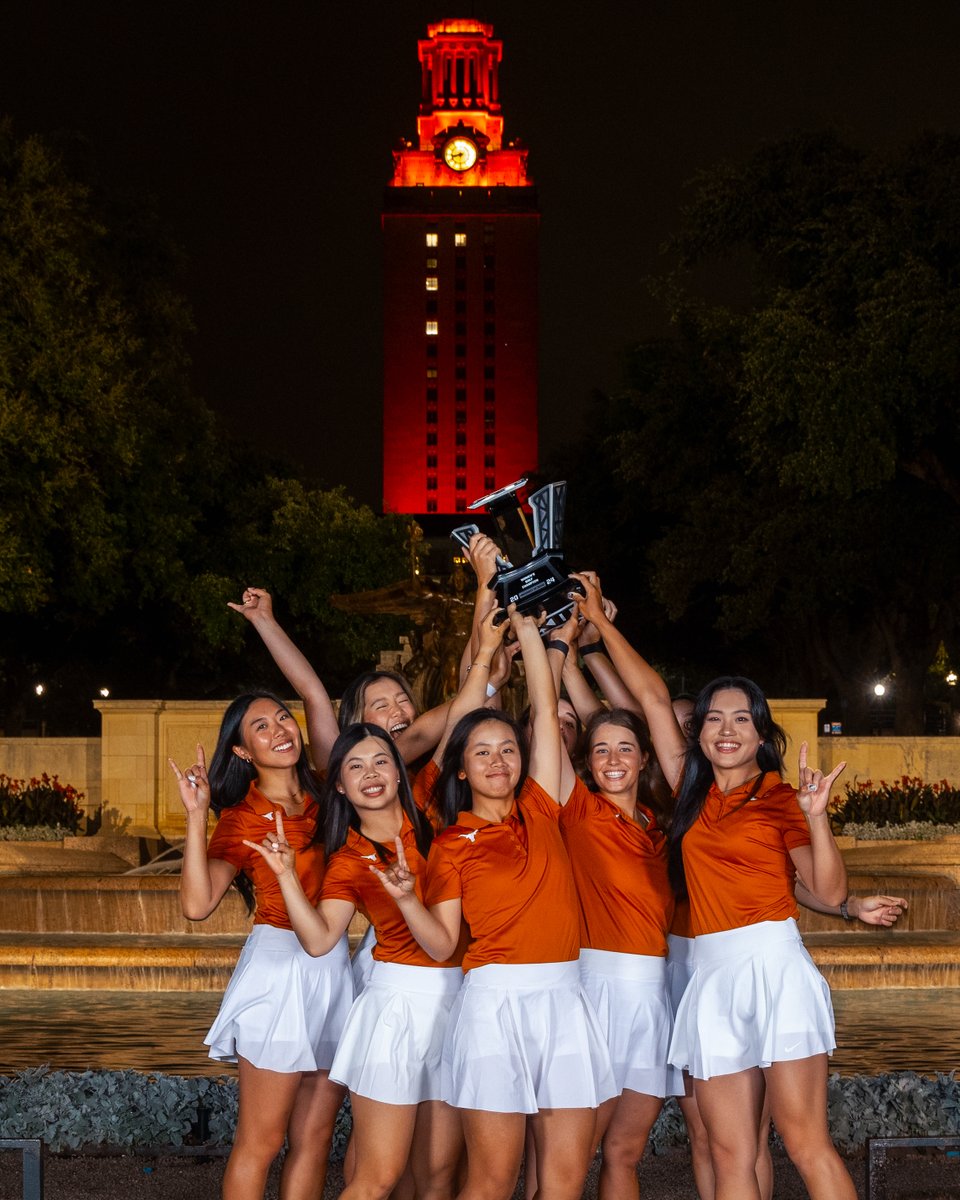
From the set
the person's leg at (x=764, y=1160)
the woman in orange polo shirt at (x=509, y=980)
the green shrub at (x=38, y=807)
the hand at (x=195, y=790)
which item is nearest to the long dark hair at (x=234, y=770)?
the hand at (x=195, y=790)

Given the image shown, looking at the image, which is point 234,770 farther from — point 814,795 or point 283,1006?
point 814,795

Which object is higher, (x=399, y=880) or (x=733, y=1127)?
(x=399, y=880)

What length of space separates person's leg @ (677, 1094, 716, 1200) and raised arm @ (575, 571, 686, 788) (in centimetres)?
102

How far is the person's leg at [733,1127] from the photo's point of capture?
16.3 ft

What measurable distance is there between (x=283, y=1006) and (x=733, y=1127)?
1418 mm

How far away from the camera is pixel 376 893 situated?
5.11 metres

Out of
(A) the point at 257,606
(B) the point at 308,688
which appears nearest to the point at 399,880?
(B) the point at 308,688

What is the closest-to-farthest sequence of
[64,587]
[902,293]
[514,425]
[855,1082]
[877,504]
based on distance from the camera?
1. [855,1082]
2. [902,293]
3. [877,504]
4. [64,587]
5. [514,425]

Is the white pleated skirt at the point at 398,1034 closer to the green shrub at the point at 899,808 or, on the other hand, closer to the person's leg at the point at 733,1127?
the person's leg at the point at 733,1127

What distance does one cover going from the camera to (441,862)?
16.5 ft

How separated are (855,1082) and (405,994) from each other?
2.52 metres

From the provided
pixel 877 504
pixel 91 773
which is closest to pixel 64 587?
pixel 91 773

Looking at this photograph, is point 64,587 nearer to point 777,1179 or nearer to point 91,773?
point 91,773

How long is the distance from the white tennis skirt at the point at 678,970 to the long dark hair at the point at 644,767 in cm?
43
